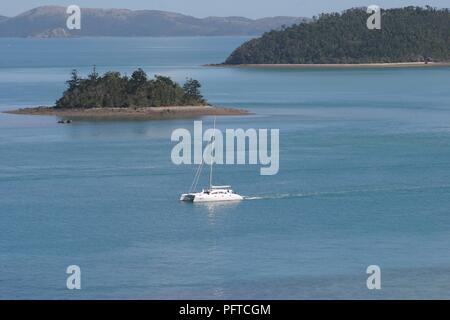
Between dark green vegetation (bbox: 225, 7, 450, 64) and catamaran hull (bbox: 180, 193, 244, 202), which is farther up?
dark green vegetation (bbox: 225, 7, 450, 64)

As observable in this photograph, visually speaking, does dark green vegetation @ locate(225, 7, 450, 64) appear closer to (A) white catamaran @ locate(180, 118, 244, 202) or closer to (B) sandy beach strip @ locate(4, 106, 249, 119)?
(B) sandy beach strip @ locate(4, 106, 249, 119)

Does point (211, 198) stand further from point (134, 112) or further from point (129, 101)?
point (129, 101)

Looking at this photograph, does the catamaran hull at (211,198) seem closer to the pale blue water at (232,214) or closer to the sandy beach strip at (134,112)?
the pale blue water at (232,214)

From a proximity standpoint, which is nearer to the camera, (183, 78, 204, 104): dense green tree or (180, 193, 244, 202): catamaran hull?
(180, 193, 244, 202): catamaran hull

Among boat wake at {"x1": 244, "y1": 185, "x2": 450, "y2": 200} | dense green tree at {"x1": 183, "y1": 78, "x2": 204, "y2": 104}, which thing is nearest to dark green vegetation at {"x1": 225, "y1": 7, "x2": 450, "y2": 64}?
dense green tree at {"x1": 183, "y1": 78, "x2": 204, "y2": 104}

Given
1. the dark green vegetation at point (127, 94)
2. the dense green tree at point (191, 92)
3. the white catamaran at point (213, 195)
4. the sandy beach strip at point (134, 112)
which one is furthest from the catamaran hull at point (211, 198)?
the dense green tree at point (191, 92)

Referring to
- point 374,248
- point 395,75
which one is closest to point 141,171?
point 374,248

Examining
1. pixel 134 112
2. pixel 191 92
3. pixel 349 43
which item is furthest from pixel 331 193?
pixel 349 43
